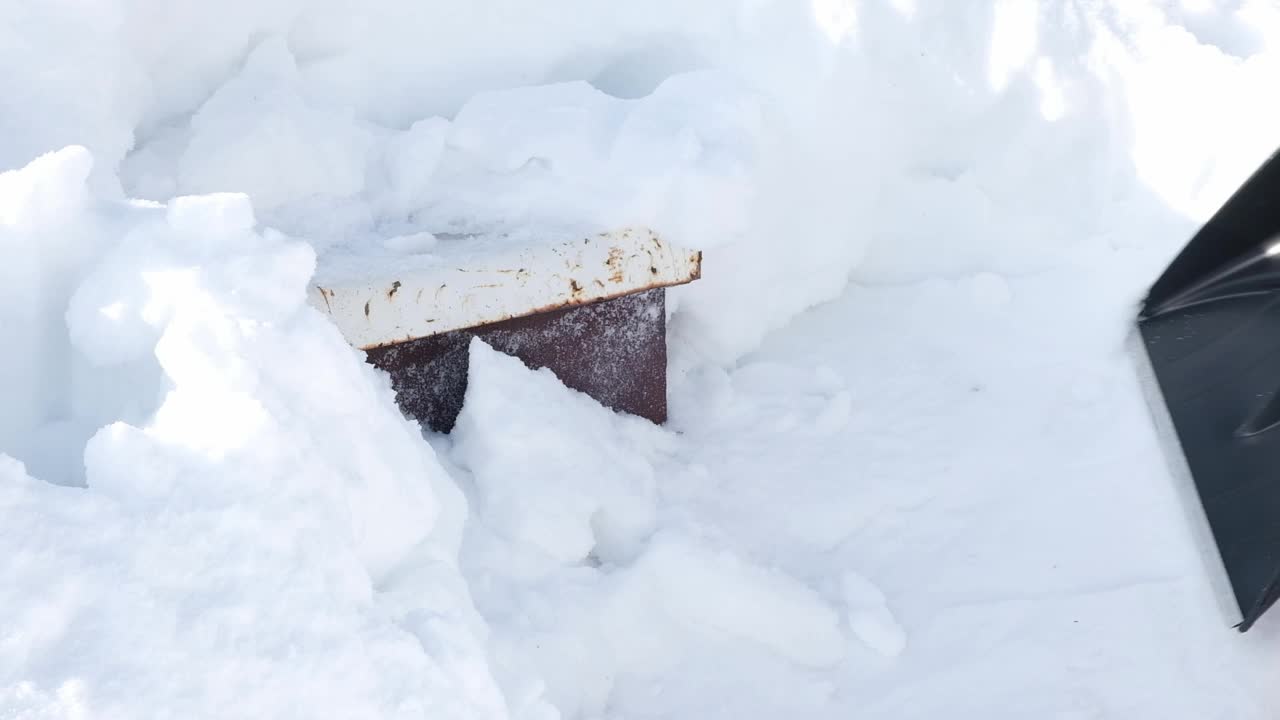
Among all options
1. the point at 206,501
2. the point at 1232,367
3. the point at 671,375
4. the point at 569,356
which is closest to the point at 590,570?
the point at 569,356

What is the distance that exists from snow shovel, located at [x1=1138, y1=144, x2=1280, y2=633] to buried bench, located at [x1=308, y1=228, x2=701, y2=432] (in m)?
0.91

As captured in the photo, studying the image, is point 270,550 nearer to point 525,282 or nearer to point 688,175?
point 525,282

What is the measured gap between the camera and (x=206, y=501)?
0.88m

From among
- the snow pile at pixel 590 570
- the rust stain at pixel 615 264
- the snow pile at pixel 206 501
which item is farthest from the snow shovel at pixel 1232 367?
the snow pile at pixel 206 501

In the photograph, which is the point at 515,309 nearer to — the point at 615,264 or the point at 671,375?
the point at 615,264

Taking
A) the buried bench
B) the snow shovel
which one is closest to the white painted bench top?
the buried bench

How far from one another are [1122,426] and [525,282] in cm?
111

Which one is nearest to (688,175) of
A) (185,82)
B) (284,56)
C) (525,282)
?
(525,282)

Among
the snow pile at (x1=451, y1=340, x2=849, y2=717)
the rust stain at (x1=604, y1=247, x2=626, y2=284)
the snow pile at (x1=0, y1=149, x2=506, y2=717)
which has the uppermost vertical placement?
the snow pile at (x1=0, y1=149, x2=506, y2=717)

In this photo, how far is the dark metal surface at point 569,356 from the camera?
64.6 inches

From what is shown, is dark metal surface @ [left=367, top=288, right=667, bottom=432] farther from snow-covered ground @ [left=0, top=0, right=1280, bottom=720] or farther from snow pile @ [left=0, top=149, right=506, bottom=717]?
snow pile @ [left=0, top=149, right=506, bottom=717]

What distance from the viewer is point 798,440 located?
1.94m

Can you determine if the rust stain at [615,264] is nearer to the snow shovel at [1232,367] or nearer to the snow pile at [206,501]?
the snow pile at [206,501]

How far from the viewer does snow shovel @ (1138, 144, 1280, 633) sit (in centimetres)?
167
